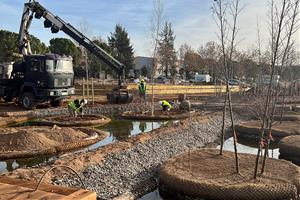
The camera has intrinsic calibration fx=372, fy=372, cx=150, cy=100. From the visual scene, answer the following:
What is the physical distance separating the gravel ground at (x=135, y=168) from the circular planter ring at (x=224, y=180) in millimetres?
584

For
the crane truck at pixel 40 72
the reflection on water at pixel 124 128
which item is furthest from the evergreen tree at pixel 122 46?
the reflection on water at pixel 124 128

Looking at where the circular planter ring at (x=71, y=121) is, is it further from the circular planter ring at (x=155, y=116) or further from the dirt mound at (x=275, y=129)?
the dirt mound at (x=275, y=129)

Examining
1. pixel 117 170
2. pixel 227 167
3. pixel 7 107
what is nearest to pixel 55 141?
pixel 117 170

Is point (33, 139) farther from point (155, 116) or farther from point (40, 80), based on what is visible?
point (40, 80)

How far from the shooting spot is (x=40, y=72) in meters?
19.6

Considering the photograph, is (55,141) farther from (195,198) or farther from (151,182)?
(195,198)

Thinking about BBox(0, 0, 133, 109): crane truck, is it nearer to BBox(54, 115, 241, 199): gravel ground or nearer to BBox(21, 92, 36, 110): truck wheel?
BBox(21, 92, 36, 110): truck wheel

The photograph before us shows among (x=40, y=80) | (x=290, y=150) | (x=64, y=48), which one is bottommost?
A: (x=290, y=150)

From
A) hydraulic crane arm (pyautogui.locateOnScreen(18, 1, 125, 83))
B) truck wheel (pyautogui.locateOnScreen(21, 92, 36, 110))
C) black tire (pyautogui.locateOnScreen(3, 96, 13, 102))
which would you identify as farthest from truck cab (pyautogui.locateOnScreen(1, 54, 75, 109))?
hydraulic crane arm (pyautogui.locateOnScreen(18, 1, 125, 83))

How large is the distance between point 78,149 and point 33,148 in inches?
54.9

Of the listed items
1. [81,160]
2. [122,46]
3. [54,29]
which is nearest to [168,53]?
[122,46]

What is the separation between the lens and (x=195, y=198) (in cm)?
736

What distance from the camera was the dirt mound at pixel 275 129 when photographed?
14125mm

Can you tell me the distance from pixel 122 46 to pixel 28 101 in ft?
116
